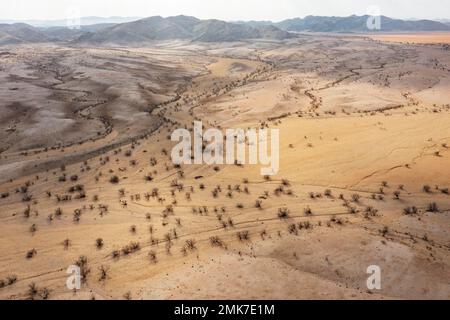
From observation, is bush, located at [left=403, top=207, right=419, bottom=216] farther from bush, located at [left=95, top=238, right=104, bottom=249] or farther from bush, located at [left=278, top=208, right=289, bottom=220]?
bush, located at [left=95, top=238, right=104, bottom=249]

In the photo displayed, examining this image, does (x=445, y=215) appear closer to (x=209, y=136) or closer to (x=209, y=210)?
(x=209, y=210)

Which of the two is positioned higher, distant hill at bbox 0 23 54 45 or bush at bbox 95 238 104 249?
distant hill at bbox 0 23 54 45

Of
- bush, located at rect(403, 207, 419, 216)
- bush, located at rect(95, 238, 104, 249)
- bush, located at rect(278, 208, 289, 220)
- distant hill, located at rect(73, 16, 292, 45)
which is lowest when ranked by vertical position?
bush, located at rect(95, 238, 104, 249)

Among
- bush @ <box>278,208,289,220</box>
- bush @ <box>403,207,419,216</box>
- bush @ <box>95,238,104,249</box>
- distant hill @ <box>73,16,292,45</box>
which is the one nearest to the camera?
bush @ <box>95,238,104,249</box>

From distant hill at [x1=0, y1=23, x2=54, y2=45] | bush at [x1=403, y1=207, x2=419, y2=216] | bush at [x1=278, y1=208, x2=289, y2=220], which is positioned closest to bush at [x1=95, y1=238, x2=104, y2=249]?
bush at [x1=278, y1=208, x2=289, y2=220]

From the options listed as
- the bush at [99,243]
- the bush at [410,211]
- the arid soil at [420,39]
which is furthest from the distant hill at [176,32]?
the bush at [99,243]

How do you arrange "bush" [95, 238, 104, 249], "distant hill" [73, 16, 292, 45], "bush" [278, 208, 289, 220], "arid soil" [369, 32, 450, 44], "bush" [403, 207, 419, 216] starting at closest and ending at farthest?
"bush" [95, 238, 104, 249], "bush" [403, 207, 419, 216], "bush" [278, 208, 289, 220], "arid soil" [369, 32, 450, 44], "distant hill" [73, 16, 292, 45]

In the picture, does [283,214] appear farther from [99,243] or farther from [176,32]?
[176,32]

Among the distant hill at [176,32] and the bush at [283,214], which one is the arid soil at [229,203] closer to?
the bush at [283,214]
